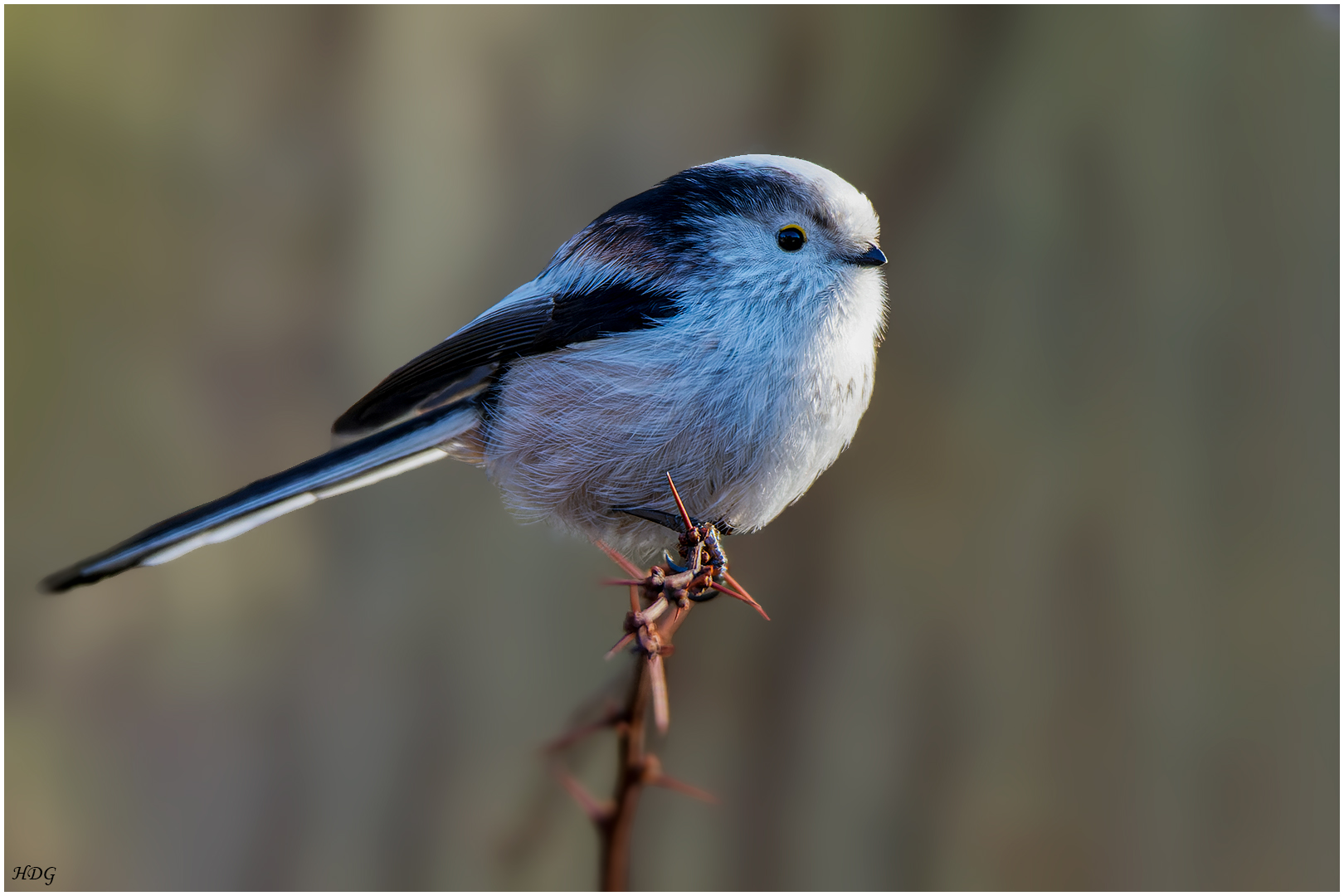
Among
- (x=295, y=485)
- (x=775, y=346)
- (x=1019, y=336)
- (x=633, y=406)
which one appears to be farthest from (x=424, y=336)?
(x=1019, y=336)

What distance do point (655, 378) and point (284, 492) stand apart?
71 cm

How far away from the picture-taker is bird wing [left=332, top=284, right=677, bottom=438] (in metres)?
1.49

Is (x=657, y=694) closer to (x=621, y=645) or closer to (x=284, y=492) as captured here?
(x=621, y=645)

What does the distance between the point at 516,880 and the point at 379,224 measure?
222 centimetres

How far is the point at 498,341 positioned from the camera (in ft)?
5.15

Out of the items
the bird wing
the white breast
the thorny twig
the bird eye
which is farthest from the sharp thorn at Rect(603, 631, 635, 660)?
the bird eye

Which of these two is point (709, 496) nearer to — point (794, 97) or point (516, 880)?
point (516, 880)

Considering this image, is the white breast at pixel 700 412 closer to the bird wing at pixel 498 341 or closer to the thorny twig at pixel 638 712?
the bird wing at pixel 498 341

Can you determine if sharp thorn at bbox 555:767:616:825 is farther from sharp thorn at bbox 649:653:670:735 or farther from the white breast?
the white breast

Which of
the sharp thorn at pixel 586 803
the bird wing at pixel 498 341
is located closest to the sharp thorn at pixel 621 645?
the sharp thorn at pixel 586 803

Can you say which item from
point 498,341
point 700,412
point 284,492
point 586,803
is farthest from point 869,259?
point 284,492

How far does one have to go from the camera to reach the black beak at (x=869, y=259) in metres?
1.41

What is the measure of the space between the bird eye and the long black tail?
26.9 inches

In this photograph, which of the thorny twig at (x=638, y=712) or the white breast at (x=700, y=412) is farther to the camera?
the white breast at (x=700, y=412)
